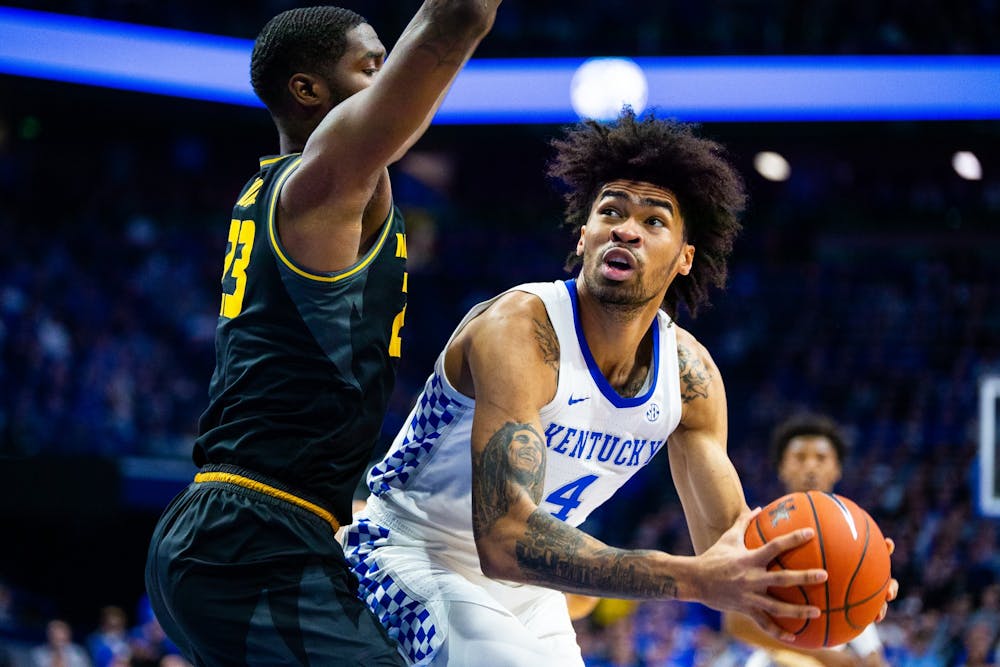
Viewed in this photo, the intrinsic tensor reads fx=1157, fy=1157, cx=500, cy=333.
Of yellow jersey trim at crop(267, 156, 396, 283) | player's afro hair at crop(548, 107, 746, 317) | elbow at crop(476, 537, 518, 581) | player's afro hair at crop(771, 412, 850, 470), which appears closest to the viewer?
yellow jersey trim at crop(267, 156, 396, 283)

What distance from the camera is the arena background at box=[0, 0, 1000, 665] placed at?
43.8ft

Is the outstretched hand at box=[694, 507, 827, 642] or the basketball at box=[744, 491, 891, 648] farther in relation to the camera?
the basketball at box=[744, 491, 891, 648]

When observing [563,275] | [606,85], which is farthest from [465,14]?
[563,275]

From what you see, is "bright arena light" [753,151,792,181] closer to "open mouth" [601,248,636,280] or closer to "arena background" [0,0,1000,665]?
"arena background" [0,0,1000,665]

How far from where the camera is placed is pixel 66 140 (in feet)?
63.0

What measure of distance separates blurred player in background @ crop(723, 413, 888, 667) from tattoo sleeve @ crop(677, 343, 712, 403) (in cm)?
189

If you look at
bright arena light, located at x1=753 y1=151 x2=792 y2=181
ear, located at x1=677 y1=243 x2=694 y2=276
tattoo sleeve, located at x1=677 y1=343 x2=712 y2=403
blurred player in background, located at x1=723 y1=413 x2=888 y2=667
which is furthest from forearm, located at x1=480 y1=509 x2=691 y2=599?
bright arena light, located at x1=753 y1=151 x2=792 y2=181

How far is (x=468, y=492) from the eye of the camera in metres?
3.65

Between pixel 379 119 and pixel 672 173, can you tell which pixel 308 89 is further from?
pixel 672 173

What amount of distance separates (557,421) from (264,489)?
97cm

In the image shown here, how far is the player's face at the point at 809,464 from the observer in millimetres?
6344

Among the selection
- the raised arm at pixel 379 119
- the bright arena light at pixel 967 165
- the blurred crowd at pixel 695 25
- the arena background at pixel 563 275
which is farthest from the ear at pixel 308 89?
the bright arena light at pixel 967 165

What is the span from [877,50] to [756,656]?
988cm

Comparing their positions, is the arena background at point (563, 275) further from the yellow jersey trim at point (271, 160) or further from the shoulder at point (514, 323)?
the yellow jersey trim at point (271, 160)
